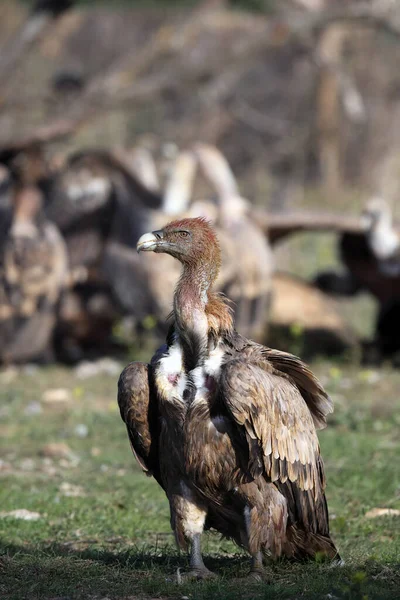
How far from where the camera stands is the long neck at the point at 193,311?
13.7 feet

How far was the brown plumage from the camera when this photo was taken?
10.6 m

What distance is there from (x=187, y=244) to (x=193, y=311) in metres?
0.31

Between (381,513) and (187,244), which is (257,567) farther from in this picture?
(381,513)

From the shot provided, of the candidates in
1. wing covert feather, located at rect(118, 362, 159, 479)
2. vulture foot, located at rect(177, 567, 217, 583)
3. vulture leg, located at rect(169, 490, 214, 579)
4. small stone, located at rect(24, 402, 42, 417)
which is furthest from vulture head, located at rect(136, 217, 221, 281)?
small stone, located at rect(24, 402, 42, 417)

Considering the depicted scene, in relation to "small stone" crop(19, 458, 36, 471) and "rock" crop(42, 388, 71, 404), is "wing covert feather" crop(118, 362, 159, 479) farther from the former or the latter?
"rock" crop(42, 388, 71, 404)

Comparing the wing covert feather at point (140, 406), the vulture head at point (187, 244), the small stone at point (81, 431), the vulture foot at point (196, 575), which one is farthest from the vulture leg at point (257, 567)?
the small stone at point (81, 431)

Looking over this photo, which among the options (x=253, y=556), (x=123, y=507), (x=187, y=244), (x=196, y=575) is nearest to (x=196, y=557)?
(x=196, y=575)

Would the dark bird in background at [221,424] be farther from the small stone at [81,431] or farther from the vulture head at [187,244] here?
the small stone at [81,431]

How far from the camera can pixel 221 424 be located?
4.07 meters

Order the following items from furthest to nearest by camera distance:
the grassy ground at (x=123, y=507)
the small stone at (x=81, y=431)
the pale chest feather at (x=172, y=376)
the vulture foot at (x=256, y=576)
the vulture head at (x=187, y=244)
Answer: the small stone at (x=81, y=431), the vulture head at (x=187, y=244), the pale chest feather at (x=172, y=376), the vulture foot at (x=256, y=576), the grassy ground at (x=123, y=507)

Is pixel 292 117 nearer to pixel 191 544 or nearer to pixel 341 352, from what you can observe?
pixel 341 352

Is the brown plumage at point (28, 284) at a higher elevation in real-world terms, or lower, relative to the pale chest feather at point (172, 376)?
higher

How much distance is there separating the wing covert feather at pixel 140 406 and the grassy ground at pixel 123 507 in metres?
0.49

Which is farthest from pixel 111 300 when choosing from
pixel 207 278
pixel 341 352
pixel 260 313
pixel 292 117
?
pixel 292 117
